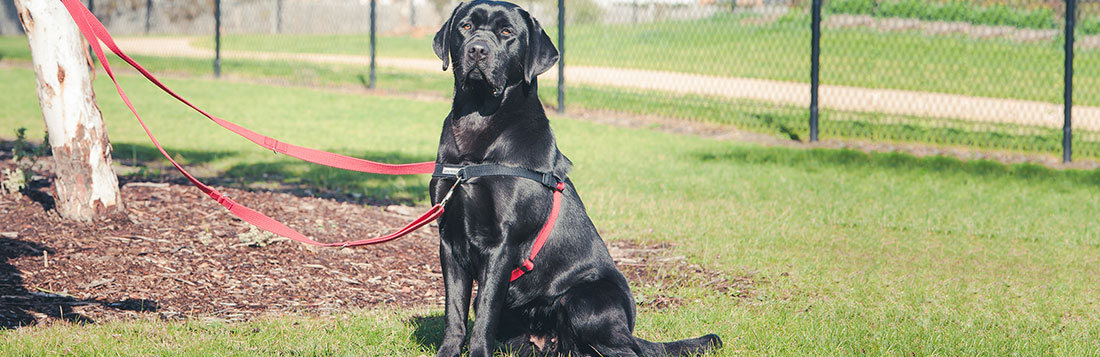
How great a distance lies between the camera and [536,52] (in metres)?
3.90

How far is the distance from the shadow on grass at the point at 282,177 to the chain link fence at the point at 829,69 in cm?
579

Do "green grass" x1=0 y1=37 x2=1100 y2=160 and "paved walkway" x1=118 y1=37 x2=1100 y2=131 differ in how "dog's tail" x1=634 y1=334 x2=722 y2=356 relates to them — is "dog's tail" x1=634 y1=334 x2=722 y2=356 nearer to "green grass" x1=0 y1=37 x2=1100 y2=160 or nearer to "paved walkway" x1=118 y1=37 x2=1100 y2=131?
"green grass" x1=0 y1=37 x2=1100 y2=160

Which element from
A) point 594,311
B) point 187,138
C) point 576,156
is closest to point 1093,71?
point 576,156

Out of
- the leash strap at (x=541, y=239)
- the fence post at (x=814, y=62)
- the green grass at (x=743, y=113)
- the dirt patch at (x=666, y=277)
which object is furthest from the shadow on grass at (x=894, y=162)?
the leash strap at (x=541, y=239)

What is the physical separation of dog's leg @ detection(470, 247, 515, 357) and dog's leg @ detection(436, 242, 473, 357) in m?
0.11

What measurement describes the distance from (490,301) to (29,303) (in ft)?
7.91

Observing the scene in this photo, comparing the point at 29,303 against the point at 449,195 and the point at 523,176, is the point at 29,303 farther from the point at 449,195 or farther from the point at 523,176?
the point at 523,176

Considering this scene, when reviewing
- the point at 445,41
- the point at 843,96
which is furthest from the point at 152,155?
the point at 843,96

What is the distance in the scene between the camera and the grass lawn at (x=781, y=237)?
427 cm

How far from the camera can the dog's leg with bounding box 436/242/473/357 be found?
A: 12.1 feet

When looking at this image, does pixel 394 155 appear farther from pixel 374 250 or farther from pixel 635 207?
pixel 374 250

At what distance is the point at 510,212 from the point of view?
361 cm

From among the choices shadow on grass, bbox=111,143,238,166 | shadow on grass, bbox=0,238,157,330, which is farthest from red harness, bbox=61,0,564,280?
shadow on grass, bbox=111,143,238,166

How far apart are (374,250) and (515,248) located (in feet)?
8.46
